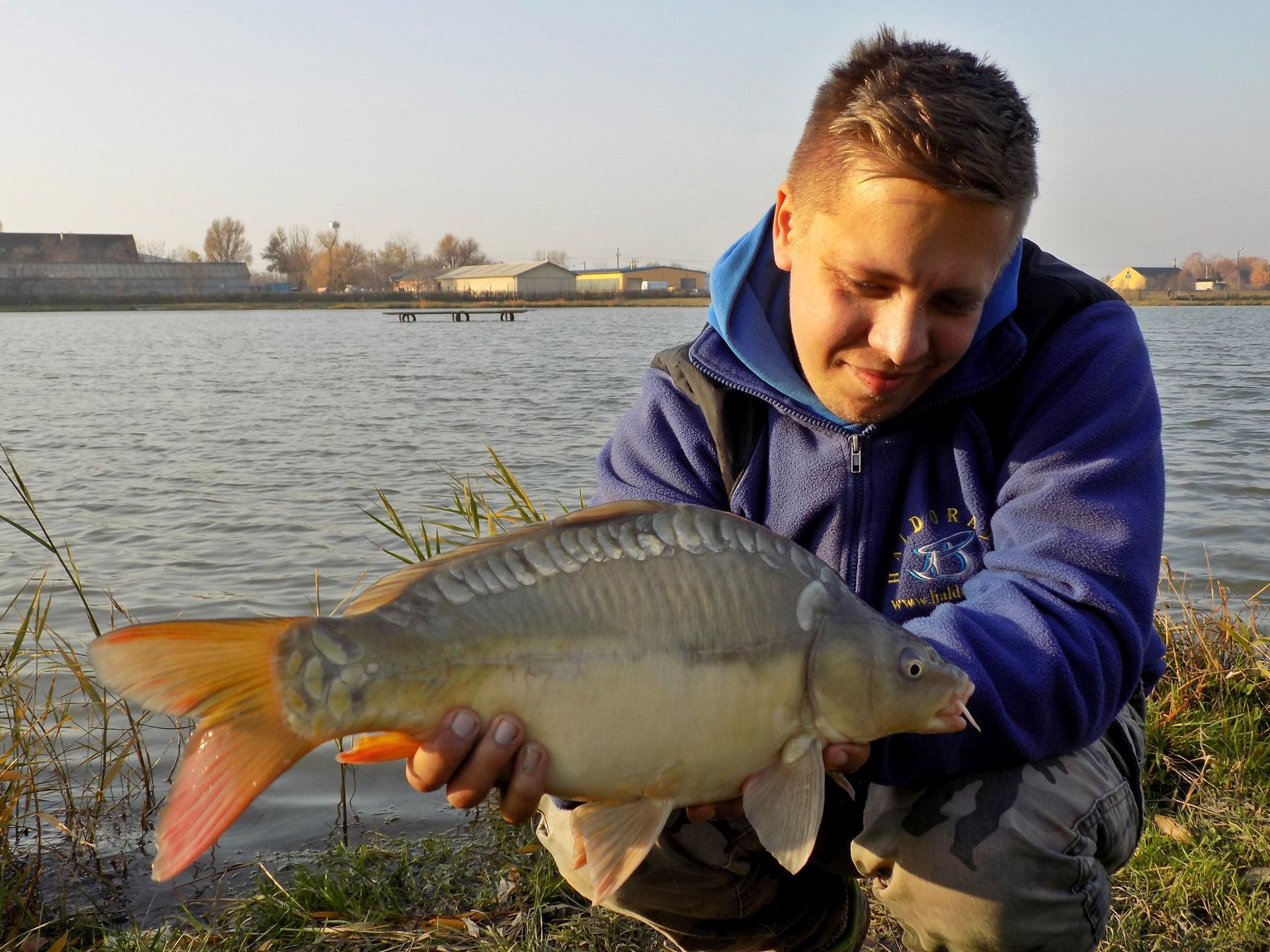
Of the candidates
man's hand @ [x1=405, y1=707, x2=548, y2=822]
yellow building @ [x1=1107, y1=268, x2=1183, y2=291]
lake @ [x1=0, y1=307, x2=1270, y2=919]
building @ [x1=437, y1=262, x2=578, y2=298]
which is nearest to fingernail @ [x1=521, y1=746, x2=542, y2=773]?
man's hand @ [x1=405, y1=707, x2=548, y2=822]

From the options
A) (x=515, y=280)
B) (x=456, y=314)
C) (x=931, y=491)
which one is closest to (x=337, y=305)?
(x=515, y=280)

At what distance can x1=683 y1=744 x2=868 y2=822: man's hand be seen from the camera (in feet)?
5.27

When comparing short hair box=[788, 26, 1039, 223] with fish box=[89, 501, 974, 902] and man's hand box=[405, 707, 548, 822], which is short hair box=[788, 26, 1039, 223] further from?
man's hand box=[405, 707, 548, 822]

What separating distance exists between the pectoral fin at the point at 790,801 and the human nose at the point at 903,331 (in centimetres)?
66

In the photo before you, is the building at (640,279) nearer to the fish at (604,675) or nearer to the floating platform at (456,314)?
the floating platform at (456,314)

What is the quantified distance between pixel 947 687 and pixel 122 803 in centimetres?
258

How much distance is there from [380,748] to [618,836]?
35 centimetres

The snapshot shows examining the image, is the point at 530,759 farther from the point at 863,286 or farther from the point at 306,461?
the point at 306,461

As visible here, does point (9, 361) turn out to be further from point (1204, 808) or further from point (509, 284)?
point (509, 284)

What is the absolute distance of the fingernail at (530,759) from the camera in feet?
4.82

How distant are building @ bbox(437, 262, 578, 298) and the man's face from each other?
71.3m

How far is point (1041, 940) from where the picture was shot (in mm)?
1720

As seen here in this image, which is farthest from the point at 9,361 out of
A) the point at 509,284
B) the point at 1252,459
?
the point at 509,284

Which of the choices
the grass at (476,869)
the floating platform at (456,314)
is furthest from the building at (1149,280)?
the grass at (476,869)
